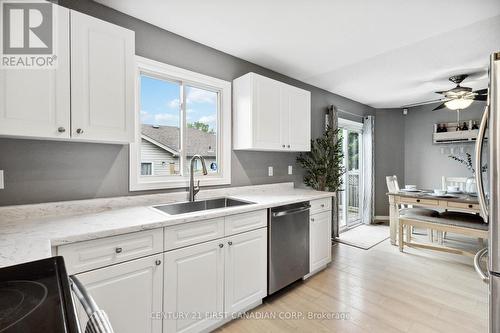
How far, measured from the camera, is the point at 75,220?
151cm

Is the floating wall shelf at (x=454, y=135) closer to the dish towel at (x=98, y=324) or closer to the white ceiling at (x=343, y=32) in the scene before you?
the white ceiling at (x=343, y=32)

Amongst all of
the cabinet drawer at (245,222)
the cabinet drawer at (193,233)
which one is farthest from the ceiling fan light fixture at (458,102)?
the cabinet drawer at (193,233)

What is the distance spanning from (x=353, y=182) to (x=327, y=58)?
3.02 meters

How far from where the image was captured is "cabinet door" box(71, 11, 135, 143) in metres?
1.49

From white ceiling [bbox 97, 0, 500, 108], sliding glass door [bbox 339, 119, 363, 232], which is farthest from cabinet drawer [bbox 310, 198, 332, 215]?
sliding glass door [bbox 339, 119, 363, 232]

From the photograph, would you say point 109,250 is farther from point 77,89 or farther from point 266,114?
point 266,114

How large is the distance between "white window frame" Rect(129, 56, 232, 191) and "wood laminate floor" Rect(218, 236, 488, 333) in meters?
1.30

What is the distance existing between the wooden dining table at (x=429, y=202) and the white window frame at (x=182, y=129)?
2.72 metres

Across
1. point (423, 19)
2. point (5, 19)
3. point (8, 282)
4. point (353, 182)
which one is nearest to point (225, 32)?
point (5, 19)

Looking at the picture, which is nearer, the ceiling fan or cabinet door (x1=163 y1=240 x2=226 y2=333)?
cabinet door (x1=163 y1=240 x2=226 y2=333)

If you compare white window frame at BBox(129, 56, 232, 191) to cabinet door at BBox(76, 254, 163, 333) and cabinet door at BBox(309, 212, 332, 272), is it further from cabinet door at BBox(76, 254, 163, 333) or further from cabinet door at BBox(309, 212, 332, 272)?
cabinet door at BBox(309, 212, 332, 272)

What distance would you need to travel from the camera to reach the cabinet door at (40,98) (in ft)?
4.20

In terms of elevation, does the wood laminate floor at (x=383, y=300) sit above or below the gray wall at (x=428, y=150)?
below

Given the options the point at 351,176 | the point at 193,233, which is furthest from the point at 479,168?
the point at 351,176
